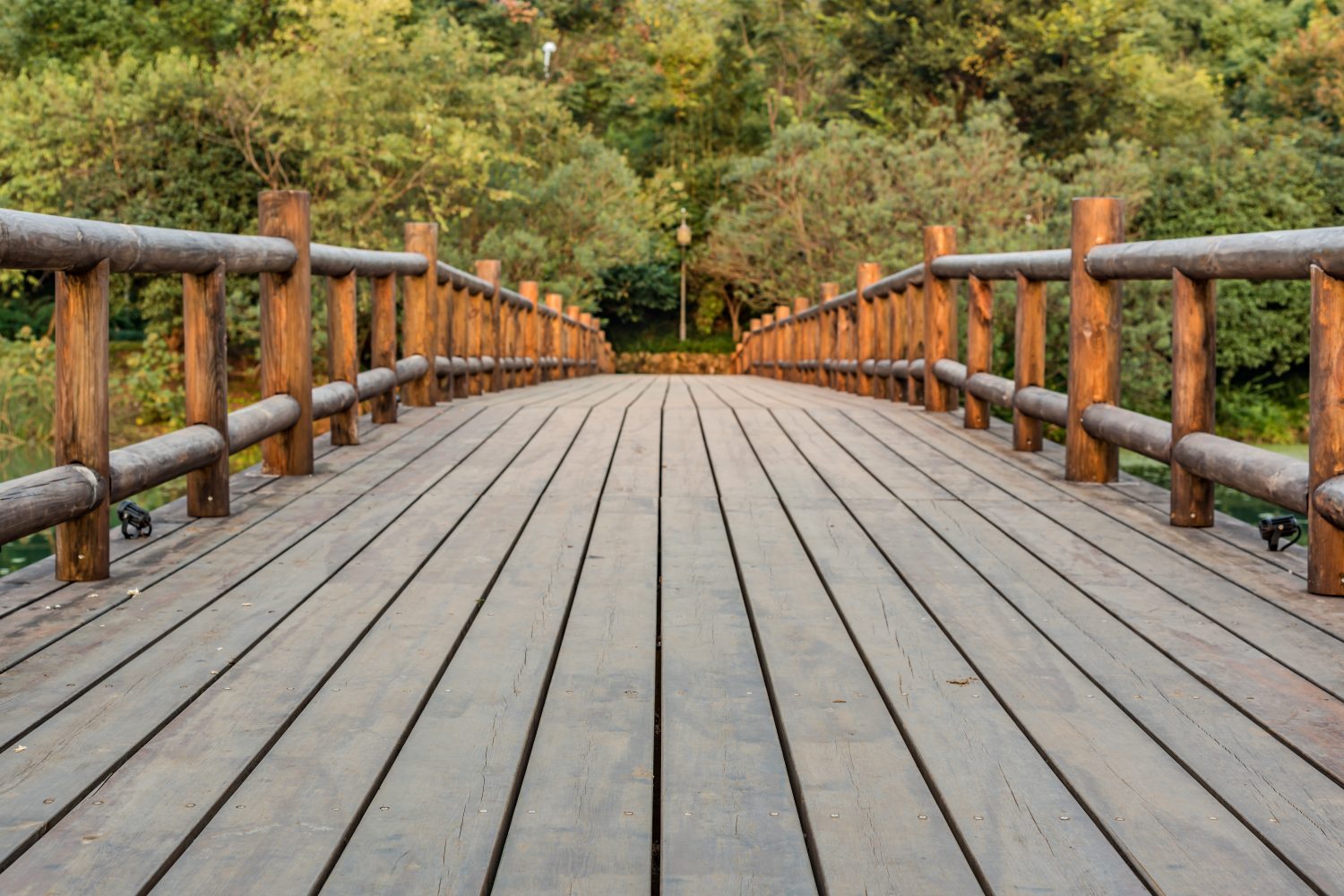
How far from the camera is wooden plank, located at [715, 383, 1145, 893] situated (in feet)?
5.31

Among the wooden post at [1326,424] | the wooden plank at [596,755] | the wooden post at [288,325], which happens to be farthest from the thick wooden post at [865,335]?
the wooden plank at [596,755]

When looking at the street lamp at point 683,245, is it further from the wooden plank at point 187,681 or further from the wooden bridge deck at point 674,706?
the wooden bridge deck at point 674,706

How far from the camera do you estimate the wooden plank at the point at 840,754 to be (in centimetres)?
159

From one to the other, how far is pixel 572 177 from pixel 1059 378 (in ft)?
28.8

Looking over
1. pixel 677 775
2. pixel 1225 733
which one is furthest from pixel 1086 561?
pixel 677 775

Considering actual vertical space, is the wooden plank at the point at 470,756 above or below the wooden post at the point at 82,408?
below

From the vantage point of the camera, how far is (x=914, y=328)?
816 cm

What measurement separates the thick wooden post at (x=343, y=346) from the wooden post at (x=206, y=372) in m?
1.45

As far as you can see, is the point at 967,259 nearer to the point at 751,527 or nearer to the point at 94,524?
the point at 751,527

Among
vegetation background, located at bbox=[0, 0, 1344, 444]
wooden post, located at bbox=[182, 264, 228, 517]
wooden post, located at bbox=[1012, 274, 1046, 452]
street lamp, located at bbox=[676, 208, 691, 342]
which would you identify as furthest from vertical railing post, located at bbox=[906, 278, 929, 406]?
street lamp, located at bbox=[676, 208, 691, 342]

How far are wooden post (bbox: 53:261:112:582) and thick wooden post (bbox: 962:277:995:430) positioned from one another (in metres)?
4.30

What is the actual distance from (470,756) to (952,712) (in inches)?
28.3

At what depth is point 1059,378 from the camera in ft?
74.7

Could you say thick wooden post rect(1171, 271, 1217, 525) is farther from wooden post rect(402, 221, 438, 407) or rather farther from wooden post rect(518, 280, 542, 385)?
wooden post rect(518, 280, 542, 385)
